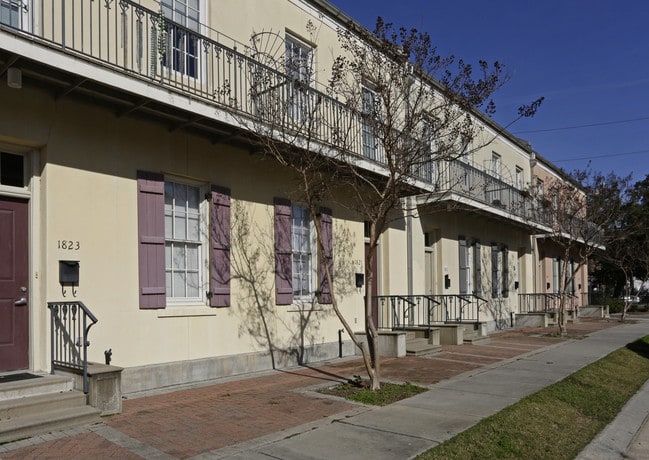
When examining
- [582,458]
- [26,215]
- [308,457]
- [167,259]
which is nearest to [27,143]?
[26,215]

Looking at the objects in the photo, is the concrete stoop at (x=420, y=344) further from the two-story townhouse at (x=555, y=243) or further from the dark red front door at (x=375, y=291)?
the two-story townhouse at (x=555, y=243)

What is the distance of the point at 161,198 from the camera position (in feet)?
28.0

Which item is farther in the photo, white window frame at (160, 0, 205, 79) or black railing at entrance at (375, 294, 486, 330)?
black railing at entrance at (375, 294, 486, 330)

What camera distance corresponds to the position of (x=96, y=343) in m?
7.62

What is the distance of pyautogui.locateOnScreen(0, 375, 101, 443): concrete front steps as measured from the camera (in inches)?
227

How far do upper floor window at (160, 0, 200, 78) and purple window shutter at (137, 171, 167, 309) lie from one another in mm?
1760

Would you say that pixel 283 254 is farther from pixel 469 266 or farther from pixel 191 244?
pixel 469 266

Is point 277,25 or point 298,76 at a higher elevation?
point 277,25

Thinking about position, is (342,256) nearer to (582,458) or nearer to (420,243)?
(420,243)

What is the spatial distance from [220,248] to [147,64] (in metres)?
3.00

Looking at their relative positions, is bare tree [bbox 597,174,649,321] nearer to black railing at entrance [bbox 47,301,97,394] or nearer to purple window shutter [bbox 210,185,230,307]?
purple window shutter [bbox 210,185,230,307]

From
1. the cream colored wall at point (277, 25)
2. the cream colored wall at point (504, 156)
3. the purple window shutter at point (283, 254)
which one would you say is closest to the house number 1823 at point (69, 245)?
the purple window shutter at point (283, 254)

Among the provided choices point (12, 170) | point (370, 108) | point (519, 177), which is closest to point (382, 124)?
point (370, 108)

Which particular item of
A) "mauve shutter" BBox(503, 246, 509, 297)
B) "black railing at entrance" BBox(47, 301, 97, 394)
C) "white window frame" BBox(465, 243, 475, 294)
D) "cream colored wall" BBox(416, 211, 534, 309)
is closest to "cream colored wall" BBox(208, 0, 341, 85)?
"cream colored wall" BBox(416, 211, 534, 309)
